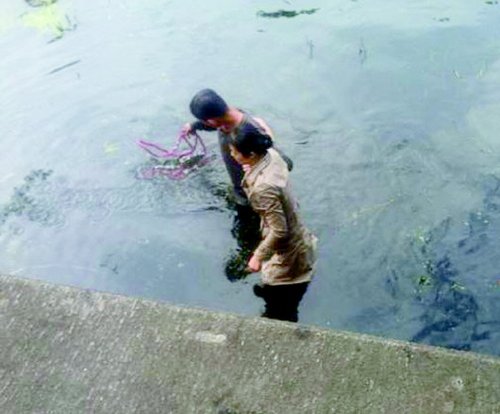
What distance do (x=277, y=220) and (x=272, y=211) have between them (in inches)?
3.3

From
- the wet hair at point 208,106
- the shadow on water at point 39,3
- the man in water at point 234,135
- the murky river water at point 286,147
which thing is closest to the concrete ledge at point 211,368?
the man in water at point 234,135

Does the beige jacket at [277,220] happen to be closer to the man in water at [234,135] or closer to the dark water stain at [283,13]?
the man in water at [234,135]

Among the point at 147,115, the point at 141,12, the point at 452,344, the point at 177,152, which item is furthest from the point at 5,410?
the point at 141,12

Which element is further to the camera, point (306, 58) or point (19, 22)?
point (19, 22)

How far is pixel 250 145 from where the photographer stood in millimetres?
4012

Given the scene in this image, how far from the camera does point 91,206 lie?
677 centimetres

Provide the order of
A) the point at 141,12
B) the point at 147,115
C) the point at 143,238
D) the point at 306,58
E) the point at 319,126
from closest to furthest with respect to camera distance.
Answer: the point at 143,238 → the point at 319,126 → the point at 147,115 → the point at 306,58 → the point at 141,12

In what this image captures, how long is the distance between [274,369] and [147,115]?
579 cm

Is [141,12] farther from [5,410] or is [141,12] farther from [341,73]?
[5,410]

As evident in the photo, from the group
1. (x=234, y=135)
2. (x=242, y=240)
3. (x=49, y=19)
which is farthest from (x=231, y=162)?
(x=49, y=19)

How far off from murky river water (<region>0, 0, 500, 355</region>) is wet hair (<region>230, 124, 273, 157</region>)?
5.98ft

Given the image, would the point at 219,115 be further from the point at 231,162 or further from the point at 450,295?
the point at 450,295

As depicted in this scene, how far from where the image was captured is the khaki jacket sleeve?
4.04 m

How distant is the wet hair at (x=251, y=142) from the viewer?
13.0ft
